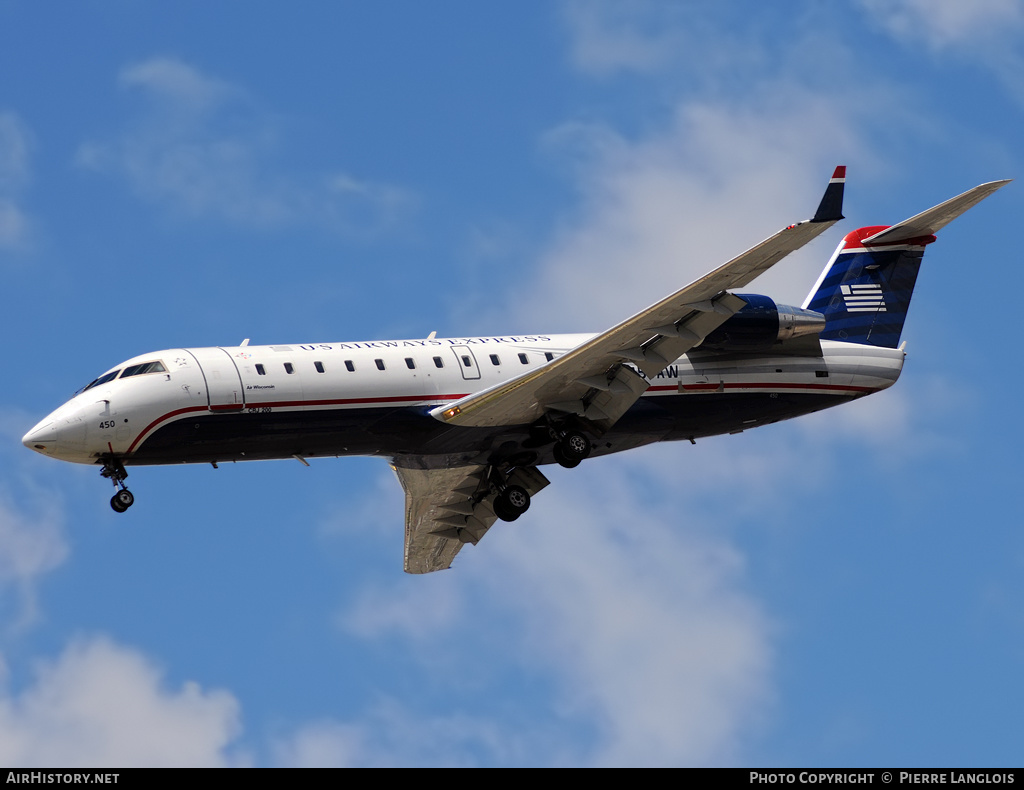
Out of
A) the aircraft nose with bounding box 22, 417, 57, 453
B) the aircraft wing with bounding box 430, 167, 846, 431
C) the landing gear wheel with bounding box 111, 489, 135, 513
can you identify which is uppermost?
the aircraft wing with bounding box 430, 167, 846, 431

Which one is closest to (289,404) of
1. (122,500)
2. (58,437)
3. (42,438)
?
(122,500)

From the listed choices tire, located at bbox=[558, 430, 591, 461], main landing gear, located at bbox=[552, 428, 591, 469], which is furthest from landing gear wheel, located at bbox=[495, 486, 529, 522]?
tire, located at bbox=[558, 430, 591, 461]

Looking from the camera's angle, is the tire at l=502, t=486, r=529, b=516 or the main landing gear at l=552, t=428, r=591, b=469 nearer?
the main landing gear at l=552, t=428, r=591, b=469

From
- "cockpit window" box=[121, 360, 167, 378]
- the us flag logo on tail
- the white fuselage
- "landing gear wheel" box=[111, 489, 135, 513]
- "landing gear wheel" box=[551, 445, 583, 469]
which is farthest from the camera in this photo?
A: the us flag logo on tail

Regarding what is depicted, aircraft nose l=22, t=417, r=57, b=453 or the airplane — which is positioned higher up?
the airplane

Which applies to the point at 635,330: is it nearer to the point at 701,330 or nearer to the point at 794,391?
the point at 701,330

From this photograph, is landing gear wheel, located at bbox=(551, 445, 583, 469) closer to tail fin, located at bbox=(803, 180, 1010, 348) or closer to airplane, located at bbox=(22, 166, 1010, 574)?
airplane, located at bbox=(22, 166, 1010, 574)

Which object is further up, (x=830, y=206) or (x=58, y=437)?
(x=830, y=206)

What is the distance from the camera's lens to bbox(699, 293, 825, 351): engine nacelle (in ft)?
99.7

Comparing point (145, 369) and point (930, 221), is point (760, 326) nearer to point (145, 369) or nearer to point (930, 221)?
point (930, 221)

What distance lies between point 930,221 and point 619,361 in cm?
819

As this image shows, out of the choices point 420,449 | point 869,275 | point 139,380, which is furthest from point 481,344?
point 869,275

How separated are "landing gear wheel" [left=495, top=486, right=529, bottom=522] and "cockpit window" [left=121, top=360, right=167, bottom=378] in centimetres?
691

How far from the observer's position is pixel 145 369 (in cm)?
2775
